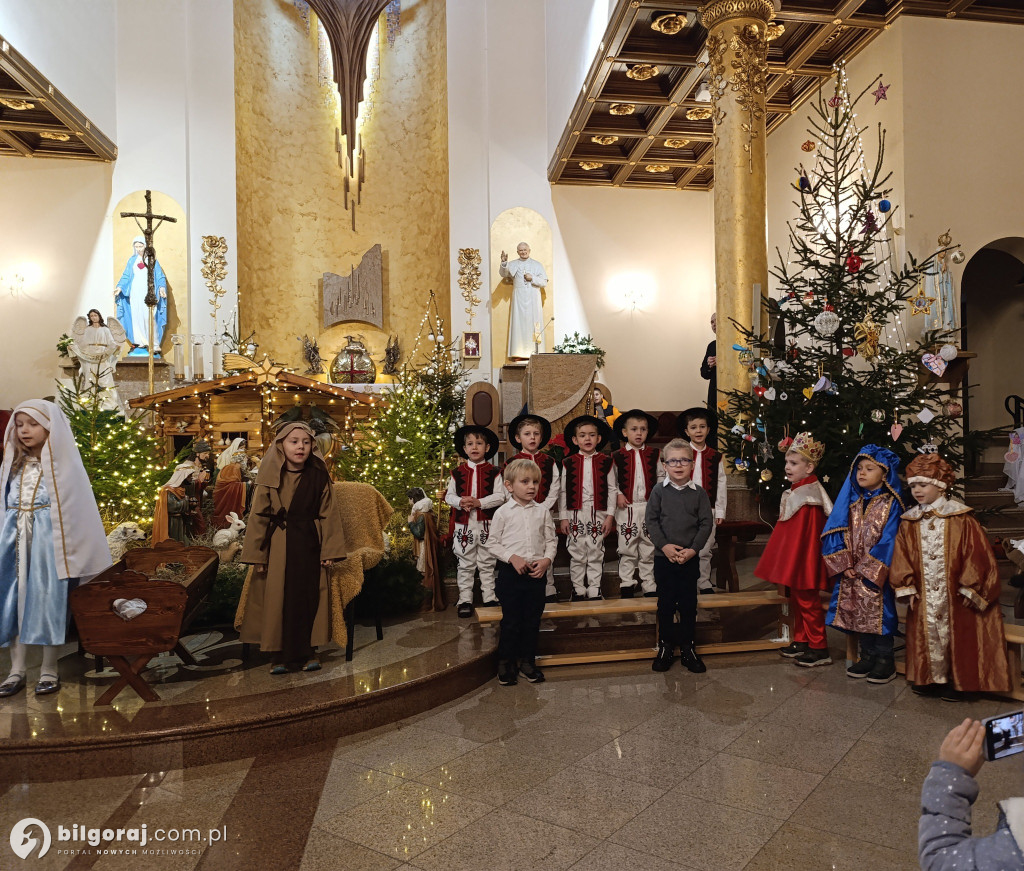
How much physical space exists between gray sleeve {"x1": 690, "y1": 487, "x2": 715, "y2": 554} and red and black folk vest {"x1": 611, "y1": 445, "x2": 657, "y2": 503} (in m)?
1.26

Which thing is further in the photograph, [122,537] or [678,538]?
[122,537]

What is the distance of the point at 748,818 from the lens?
10.9 feet

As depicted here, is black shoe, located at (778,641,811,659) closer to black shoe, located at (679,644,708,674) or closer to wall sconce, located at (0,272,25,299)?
black shoe, located at (679,644,708,674)

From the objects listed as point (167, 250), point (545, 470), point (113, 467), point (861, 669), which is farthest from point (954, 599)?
point (167, 250)

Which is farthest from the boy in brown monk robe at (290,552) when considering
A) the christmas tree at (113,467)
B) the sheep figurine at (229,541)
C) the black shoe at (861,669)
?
the black shoe at (861,669)

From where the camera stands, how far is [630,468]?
670cm

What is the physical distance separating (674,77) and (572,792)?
10.9m

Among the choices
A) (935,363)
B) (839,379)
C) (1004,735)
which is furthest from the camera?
(839,379)

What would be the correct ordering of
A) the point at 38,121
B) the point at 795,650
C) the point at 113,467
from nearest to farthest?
1. the point at 795,650
2. the point at 113,467
3. the point at 38,121

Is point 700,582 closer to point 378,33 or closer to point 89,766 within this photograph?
point 89,766

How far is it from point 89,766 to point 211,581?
5.57ft

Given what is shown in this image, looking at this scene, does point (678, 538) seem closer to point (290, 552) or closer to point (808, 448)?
point (808, 448)

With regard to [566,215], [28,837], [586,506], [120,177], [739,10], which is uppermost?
[120,177]

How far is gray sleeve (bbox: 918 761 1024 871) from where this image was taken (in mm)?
1551
